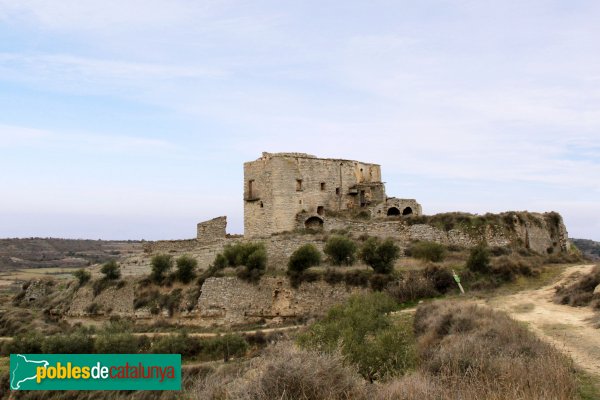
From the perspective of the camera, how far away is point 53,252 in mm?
100562

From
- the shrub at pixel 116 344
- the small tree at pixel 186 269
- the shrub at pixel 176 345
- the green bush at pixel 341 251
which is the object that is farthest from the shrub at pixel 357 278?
the shrub at pixel 116 344

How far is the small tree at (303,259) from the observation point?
22.8 meters

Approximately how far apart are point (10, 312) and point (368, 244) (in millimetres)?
19624

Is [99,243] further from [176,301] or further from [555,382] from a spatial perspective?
[555,382]

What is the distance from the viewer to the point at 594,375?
27.2 feet

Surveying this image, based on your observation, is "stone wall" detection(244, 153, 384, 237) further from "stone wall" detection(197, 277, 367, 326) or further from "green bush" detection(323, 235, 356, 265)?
"green bush" detection(323, 235, 356, 265)

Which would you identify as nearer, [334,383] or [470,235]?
[334,383]

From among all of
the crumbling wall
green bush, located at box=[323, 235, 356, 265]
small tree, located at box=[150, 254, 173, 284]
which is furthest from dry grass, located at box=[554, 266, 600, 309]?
the crumbling wall

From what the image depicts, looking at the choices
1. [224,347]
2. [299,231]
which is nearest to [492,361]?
[224,347]

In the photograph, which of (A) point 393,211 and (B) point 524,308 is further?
(A) point 393,211

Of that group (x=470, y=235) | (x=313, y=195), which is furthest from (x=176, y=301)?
(x=470, y=235)

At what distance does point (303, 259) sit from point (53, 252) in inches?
3533

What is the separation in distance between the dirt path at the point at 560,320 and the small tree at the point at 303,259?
307 inches

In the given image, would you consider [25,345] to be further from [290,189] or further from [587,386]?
[587,386]
